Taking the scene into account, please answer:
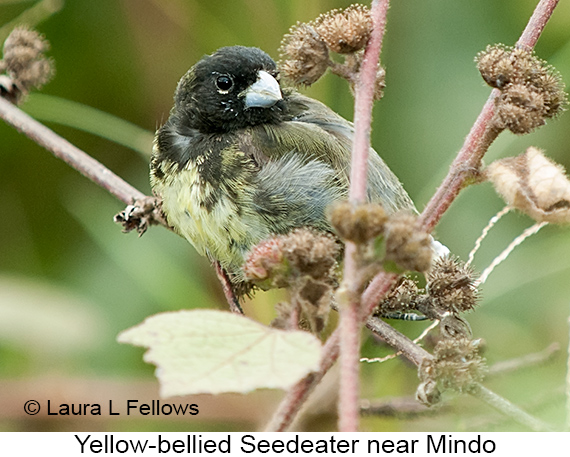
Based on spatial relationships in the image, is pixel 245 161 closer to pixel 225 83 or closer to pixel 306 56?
pixel 225 83

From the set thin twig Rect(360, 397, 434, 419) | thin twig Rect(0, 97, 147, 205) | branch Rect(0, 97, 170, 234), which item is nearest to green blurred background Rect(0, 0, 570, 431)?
thin twig Rect(360, 397, 434, 419)

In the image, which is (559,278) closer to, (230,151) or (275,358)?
(230,151)

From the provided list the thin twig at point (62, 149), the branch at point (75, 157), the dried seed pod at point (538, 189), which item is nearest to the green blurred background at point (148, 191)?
the branch at point (75, 157)

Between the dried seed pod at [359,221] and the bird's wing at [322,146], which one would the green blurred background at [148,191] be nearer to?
the bird's wing at [322,146]

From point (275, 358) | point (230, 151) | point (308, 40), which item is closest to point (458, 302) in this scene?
point (308, 40)

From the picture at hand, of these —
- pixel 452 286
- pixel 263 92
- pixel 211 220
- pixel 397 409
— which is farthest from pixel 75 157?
pixel 452 286

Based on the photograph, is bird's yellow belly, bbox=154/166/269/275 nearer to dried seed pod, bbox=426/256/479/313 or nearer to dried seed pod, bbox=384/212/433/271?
dried seed pod, bbox=426/256/479/313
